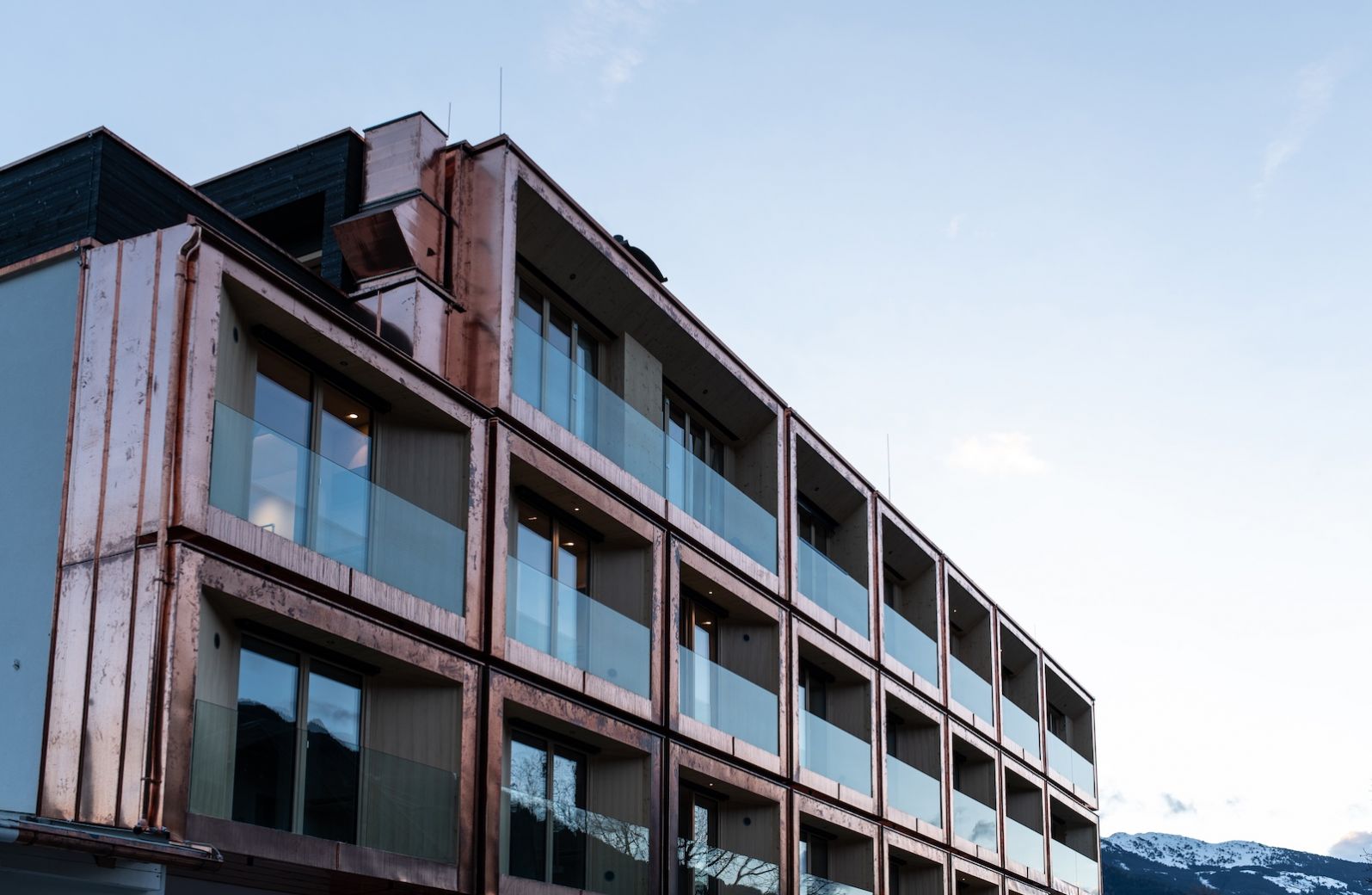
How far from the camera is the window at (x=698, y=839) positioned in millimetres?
24312

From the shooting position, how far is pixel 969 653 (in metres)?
41.6

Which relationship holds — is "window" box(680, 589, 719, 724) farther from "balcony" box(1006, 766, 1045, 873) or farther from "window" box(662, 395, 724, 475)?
"balcony" box(1006, 766, 1045, 873)

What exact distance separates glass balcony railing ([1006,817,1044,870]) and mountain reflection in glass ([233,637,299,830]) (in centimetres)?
2569

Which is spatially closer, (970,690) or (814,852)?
(814,852)

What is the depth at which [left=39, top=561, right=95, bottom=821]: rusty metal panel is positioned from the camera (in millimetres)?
15555

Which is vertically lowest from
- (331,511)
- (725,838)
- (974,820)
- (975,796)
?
(725,838)

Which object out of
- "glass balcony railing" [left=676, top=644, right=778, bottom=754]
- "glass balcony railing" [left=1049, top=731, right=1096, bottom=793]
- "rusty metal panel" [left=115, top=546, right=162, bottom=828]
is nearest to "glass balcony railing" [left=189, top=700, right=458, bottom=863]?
"rusty metal panel" [left=115, top=546, right=162, bottom=828]

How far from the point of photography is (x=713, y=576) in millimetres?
26625

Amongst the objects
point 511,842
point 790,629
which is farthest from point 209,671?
point 790,629

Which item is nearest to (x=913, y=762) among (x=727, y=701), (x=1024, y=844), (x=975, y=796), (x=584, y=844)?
(x=975, y=796)

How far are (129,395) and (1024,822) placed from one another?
32252 millimetres

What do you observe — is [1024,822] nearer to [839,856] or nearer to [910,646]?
[910,646]

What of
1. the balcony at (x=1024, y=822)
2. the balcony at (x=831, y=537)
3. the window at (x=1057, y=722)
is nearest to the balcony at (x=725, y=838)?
the balcony at (x=831, y=537)

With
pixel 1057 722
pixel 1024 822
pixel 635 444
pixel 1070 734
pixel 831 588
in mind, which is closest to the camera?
pixel 635 444
